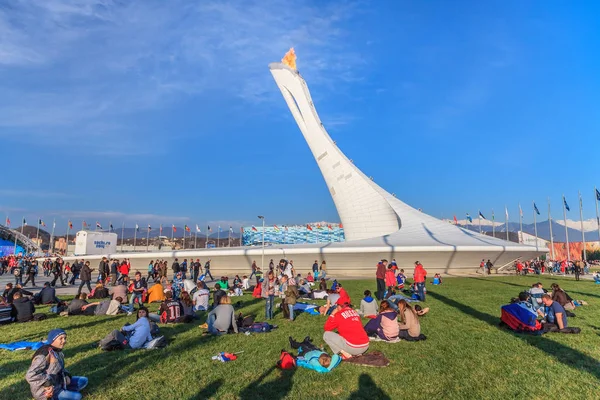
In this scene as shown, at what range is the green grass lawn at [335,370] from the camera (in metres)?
4.22

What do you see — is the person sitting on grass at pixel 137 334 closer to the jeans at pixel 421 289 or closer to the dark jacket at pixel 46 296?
the dark jacket at pixel 46 296

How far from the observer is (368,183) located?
31.4 metres

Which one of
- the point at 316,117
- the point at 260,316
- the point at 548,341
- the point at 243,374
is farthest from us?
the point at 316,117

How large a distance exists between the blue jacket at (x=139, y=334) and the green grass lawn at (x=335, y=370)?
240mm

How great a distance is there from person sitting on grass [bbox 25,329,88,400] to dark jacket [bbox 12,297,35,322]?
5.47 m

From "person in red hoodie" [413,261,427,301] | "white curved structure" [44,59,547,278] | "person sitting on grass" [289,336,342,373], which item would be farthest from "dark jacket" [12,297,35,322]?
"white curved structure" [44,59,547,278]

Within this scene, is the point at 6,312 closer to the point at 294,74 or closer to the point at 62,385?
the point at 62,385

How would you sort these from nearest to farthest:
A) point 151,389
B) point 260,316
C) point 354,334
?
point 151,389
point 354,334
point 260,316

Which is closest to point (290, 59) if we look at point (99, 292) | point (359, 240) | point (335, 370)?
point (359, 240)

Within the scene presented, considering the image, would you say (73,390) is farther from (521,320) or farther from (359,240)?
(359,240)

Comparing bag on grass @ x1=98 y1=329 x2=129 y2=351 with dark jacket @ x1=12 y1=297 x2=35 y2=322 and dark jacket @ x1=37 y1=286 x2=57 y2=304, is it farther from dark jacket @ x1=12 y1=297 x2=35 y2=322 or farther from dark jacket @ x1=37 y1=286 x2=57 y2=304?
dark jacket @ x1=37 y1=286 x2=57 y2=304

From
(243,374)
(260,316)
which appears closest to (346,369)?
(243,374)

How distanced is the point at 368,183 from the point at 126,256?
64.1ft

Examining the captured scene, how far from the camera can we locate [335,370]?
496cm
